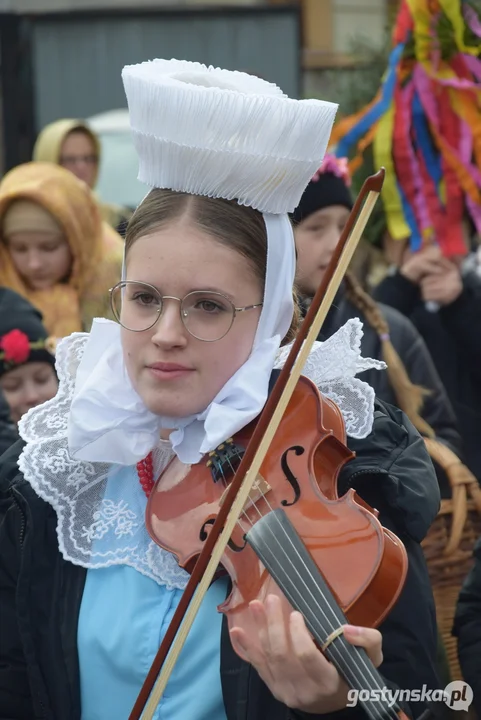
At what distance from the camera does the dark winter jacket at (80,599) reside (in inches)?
84.1

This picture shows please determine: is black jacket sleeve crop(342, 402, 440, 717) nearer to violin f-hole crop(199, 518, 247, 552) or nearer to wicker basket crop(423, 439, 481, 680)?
violin f-hole crop(199, 518, 247, 552)

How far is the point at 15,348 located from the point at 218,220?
2.31 meters

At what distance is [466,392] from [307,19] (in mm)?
11982

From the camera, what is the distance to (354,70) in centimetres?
611

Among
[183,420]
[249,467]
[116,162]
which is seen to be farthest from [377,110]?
[116,162]

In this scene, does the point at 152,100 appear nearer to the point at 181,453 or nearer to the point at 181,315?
the point at 181,315

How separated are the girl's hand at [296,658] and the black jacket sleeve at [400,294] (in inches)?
130

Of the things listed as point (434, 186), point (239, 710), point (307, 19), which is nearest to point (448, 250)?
point (434, 186)

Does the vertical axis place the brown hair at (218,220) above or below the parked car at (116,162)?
above

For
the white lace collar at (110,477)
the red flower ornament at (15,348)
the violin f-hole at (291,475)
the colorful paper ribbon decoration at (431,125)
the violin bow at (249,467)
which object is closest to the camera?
the violin bow at (249,467)

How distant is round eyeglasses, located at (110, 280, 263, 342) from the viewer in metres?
2.19

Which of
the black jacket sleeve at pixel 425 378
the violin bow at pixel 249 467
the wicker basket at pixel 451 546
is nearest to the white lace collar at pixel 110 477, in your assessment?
the violin bow at pixel 249 467

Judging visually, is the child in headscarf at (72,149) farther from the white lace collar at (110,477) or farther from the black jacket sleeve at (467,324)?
the white lace collar at (110,477)

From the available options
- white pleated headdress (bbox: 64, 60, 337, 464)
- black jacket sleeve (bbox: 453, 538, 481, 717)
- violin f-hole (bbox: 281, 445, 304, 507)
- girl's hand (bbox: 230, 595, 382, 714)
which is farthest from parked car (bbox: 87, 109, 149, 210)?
girl's hand (bbox: 230, 595, 382, 714)
